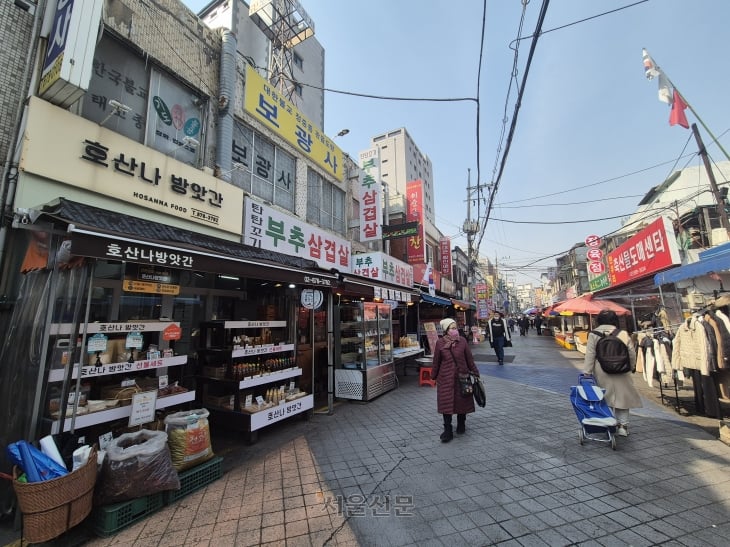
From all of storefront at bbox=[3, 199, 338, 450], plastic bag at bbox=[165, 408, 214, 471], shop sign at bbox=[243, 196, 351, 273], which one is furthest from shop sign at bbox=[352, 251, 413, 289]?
plastic bag at bbox=[165, 408, 214, 471]

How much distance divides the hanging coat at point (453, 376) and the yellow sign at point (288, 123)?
304 inches

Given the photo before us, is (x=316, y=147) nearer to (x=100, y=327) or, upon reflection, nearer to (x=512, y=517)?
(x=100, y=327)

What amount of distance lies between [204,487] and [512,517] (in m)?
3.48

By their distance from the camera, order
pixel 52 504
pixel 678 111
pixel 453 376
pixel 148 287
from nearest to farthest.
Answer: pixel 52 504 < pixel 148 287 < pixel 453 376 < pixel 678 111

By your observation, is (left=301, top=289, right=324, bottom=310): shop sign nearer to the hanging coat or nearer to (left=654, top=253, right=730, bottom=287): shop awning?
the hanging coat

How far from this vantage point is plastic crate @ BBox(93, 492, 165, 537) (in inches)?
Answer: 120

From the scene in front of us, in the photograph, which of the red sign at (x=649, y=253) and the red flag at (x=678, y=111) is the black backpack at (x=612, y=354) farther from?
the red sign at (x=649, y=253)

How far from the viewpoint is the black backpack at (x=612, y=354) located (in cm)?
504

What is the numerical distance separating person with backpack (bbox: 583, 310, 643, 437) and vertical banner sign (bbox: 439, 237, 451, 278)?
19751 millimetres

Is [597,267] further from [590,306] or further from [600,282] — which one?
[590,306]

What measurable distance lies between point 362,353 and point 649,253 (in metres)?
10.8

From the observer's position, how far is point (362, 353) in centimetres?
831

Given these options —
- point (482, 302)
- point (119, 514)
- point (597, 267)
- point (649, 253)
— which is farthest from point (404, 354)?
point (482, 302)

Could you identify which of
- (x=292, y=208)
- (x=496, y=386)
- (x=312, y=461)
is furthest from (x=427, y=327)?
(x=312, y=461)
